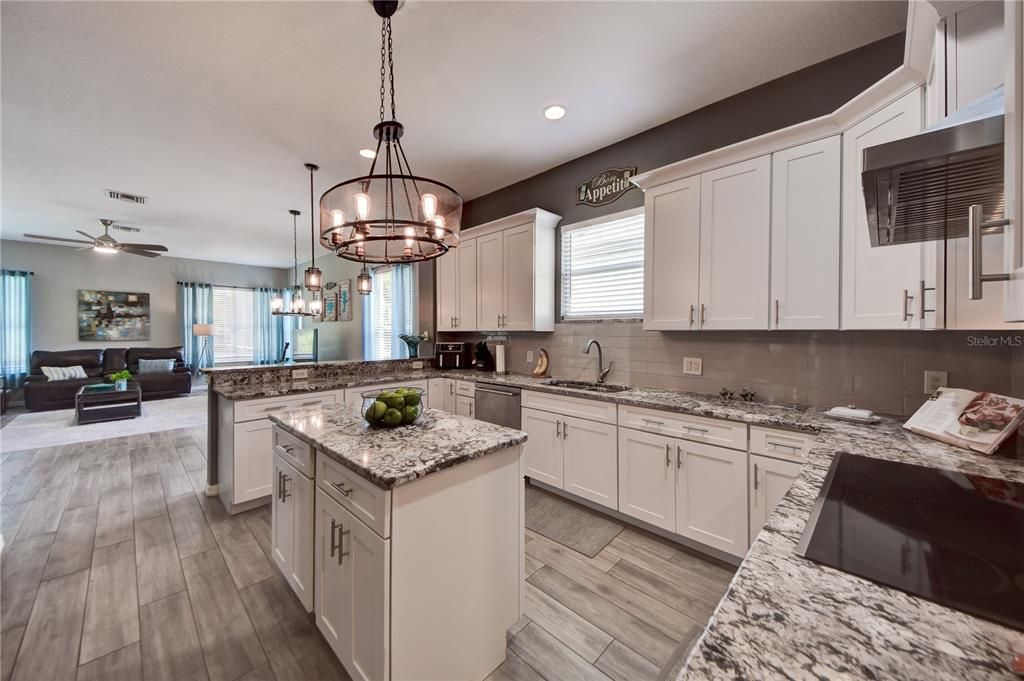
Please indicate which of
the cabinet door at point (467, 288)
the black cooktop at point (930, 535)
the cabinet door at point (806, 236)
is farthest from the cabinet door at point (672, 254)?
the cabinet door at point (467, 288)

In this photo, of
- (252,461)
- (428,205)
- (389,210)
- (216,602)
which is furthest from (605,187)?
(216,602)

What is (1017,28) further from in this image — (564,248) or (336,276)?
(336,276)

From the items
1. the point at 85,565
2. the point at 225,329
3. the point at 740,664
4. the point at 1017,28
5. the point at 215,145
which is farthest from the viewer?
the point at 225,329

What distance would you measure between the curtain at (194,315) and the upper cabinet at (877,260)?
1028 cm

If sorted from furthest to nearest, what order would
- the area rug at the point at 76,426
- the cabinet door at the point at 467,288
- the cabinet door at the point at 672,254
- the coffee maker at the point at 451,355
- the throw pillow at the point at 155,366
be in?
the throw pillow at the point at 155,366 < the area rug at the point at 76,426 < the coffee maker at the point at 451,355 < the cabinet door at the point at 467,288 < the cabinet door at the point at 672,254

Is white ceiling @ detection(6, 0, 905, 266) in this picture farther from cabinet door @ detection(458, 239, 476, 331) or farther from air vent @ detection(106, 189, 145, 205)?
cabinet door @ detection(458, 239, 476, 331)

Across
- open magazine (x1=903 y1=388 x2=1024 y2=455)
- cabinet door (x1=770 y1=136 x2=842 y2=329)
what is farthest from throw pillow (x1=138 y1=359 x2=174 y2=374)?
open magazine (x1=903 y1=388 x2=1024 y2=455)

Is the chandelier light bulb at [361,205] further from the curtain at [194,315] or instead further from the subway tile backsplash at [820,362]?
the curtain at [194,315]

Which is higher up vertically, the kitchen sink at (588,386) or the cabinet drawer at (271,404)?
the kitchen sink at (588,386)

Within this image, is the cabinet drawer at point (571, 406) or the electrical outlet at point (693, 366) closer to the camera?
the cabinet drawer at point (571, 406)

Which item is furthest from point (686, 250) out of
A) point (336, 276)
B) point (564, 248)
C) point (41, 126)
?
point (336, 276)

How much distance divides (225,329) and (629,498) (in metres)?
9.69

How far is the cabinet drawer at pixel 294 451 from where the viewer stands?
161 centimetres

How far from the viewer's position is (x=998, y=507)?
95 cm
